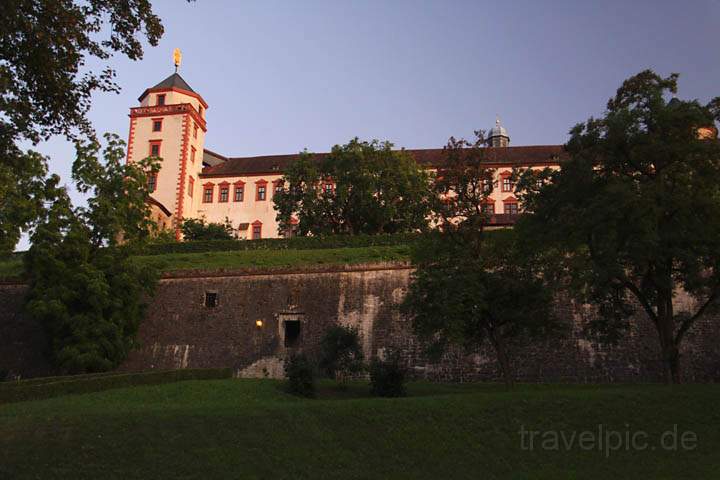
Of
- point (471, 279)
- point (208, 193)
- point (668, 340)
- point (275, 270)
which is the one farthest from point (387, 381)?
point (208, 193)

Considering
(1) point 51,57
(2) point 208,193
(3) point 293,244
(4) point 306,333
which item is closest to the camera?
(1) point 51,57

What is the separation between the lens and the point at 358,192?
45062mm

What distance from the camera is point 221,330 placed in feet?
102

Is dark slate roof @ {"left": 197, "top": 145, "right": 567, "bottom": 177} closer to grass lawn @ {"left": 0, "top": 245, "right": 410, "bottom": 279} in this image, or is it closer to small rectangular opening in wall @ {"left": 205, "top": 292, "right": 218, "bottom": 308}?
grass lawn @ {"left": 0, "top": 245, "right": 410, "bottom": 279}

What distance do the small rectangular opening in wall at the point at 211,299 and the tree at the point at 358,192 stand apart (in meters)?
14.8

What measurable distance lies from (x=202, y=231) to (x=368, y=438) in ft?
135

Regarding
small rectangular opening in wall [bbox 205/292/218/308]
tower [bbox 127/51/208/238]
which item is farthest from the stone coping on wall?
tower [bbox 127/51/208/238]

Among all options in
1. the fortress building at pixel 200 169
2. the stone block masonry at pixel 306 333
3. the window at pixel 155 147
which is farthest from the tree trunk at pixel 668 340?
the window at pixel 155 147

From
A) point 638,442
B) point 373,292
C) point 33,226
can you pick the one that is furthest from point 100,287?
point 638,442

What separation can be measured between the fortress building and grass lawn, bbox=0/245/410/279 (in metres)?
19.7

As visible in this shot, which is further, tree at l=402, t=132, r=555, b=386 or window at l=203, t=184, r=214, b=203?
window at l=203, t=184, r=214, b=203

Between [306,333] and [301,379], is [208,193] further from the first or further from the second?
[301,379]

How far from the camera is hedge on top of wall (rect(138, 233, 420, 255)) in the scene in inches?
1619

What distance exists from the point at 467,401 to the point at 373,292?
13.6 m
